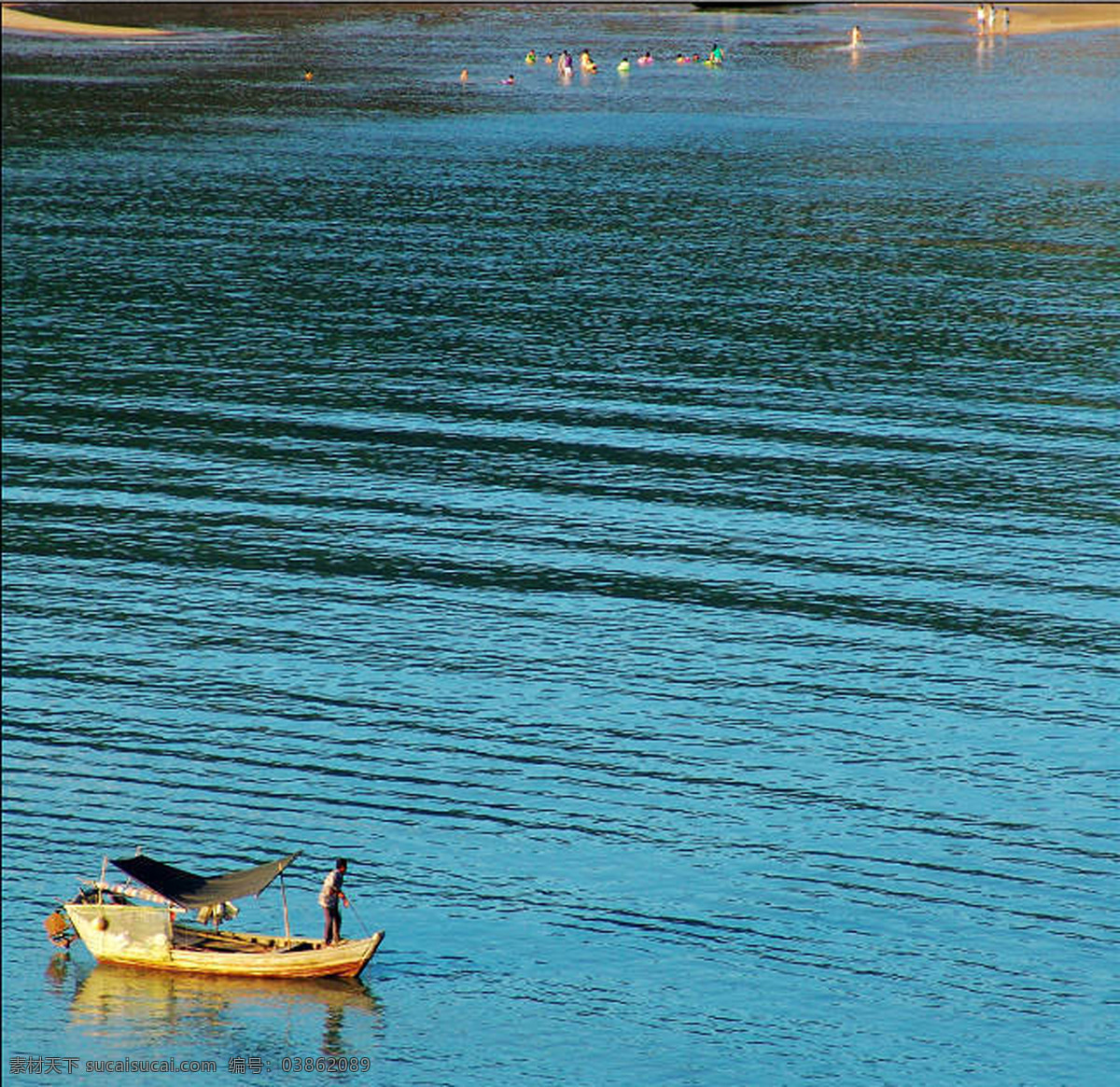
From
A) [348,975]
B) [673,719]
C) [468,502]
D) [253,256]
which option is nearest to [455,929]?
[348,975]

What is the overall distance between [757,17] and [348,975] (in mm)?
170449

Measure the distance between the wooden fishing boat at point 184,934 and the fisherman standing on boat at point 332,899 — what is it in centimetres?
40

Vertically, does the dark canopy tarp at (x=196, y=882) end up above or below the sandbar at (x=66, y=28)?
below

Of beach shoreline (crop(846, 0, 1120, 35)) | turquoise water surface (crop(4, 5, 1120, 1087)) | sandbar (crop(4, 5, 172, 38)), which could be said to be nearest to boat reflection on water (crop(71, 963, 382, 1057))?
turquoise water surface (crop(4, 5, 1120, 1087))

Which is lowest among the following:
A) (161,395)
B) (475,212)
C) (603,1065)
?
(603,1065)

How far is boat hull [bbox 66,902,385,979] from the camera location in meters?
43.8

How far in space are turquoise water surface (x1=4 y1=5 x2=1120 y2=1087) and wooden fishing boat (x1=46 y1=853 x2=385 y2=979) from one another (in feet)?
2.02

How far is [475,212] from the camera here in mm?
114250

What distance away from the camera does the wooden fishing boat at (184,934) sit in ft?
144

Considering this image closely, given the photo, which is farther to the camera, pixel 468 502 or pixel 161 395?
pixel 161 395

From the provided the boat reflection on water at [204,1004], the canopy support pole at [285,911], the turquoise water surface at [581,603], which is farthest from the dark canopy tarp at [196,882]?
the turquoise water surface at [581,603]

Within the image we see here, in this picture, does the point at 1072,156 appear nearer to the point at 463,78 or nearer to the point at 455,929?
the point at 463,78

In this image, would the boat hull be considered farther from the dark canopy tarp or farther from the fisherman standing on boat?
the dark canopy tarp

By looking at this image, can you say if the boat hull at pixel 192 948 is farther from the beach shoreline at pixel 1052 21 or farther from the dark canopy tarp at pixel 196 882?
the beach shoreline at pixel 1052 21
